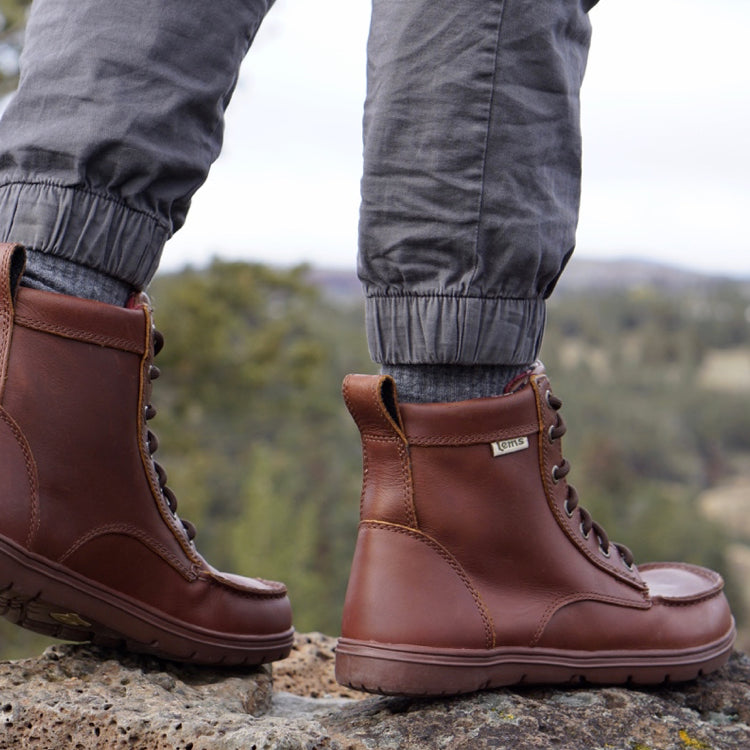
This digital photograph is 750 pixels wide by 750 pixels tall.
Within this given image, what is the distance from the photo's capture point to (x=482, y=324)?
1560mm

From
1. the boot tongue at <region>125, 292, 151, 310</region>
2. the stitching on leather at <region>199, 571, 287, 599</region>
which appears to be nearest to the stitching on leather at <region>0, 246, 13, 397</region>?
the boot tongue at <region>125, 292, 151, 310</region>

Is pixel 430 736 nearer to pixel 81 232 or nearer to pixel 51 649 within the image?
pixel 51 649

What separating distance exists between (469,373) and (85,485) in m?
0.65

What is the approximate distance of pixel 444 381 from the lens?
165 cm

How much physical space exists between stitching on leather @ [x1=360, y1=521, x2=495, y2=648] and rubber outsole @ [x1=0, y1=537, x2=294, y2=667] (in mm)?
385

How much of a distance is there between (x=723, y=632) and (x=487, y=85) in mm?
1179

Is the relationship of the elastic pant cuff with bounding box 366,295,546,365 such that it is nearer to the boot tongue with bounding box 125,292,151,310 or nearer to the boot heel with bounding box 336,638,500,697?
the boot tongue with bounding box 125,292,151,310

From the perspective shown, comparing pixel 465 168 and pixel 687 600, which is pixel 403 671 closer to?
pixel 687 600

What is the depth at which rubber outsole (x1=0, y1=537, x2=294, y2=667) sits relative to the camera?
4.91 feet

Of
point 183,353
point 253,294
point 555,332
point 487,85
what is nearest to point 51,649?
point 487,85

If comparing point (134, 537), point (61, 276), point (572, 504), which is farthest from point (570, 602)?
point (61, 276)

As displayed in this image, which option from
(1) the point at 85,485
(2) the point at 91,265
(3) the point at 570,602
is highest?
(2) the point at 91,265

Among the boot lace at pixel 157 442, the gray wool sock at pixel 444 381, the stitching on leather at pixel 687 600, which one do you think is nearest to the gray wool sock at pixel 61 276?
the boot lace at pixel 157 442

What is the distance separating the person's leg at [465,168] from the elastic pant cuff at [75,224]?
1.22 ft
